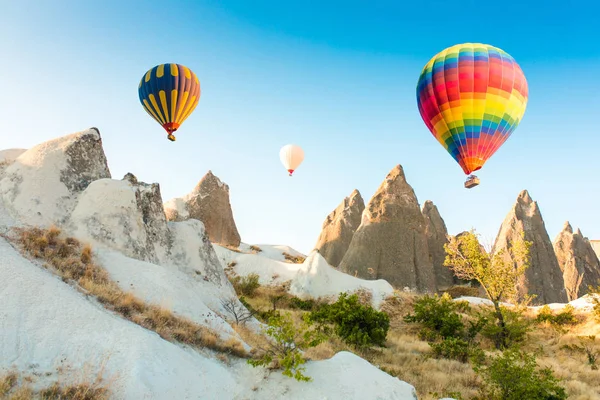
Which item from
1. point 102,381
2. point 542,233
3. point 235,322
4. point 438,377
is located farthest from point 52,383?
point 542,233

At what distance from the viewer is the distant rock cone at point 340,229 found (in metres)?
46.5


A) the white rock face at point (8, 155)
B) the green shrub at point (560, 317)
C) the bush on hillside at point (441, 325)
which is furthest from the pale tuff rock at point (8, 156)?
the green shrub at point (560, 317)

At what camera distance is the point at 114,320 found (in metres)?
6.69

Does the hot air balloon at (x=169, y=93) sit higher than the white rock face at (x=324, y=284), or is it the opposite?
the hot air balloon at (x=169, y=93)

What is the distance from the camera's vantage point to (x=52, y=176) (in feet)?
39.2

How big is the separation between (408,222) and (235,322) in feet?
91.4

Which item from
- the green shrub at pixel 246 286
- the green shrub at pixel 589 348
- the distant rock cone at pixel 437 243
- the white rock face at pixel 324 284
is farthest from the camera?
the distant rock cone at pixel 437 243

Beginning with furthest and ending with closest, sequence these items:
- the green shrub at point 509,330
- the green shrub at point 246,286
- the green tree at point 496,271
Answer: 1. the green shrub at point 246,286
2. the green tree at point 496,271
3. the green shrub at point 509,330

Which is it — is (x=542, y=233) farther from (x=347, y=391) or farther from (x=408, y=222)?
(x=347, y=391)

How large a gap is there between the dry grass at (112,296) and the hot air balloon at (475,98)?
14.1 meters

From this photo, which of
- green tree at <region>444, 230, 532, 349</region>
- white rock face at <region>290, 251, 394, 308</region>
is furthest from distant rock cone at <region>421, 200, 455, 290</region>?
green tree at <region>444, 230, 532, 349</region>

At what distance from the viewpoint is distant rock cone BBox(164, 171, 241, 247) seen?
→ 35.5m

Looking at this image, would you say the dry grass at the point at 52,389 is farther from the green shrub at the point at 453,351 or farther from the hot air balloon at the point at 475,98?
the hot air balloon at the point at 475,98

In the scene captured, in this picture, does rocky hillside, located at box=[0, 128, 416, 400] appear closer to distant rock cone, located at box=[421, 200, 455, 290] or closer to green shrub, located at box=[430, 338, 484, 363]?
green shrub, located at box=[430, 338, 484, 363]
